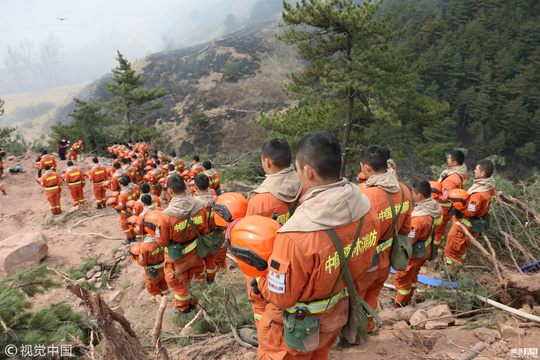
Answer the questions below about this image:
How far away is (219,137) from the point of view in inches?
1366

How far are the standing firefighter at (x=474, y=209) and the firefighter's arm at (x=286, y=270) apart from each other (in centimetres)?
499

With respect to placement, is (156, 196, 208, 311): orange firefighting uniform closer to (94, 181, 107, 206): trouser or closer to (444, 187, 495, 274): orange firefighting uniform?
(444, 187, 495, 274): orange firefighting uniform

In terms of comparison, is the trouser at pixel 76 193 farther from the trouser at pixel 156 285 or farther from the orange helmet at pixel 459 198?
Answer: the orange helmet at pixel 459 198

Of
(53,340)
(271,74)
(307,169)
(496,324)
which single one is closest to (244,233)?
(307,169)

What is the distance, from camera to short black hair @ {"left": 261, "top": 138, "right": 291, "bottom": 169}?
3.04 metres

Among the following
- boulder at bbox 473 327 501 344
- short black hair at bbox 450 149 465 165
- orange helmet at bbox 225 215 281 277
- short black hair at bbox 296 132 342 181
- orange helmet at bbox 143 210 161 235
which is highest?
short black hair at bbox 296 132 342 181

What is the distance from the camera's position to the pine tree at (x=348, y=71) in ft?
32.3

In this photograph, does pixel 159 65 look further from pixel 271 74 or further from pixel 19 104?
pixel 19 104

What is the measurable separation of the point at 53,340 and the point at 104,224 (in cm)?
803

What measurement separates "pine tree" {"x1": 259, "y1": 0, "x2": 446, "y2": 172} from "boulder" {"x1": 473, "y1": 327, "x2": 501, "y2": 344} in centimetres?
784

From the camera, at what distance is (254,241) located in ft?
5.92

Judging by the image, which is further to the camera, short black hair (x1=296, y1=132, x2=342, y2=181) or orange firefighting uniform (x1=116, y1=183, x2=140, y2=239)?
orange firefighting uniform (x1=116, y1=183, x2=140, y2=239)

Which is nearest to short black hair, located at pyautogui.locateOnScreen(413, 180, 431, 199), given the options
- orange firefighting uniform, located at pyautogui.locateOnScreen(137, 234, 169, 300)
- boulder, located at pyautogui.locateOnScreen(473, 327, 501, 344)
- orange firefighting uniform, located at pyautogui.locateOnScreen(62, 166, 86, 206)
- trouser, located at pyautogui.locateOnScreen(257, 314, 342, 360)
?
boulder, located at pyautogui.locateOnScreen(473, 327, 501, 344)

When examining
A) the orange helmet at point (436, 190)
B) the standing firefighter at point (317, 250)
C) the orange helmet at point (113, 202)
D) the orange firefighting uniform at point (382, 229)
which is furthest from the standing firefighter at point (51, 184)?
the orange helmet at point (436, 190)
